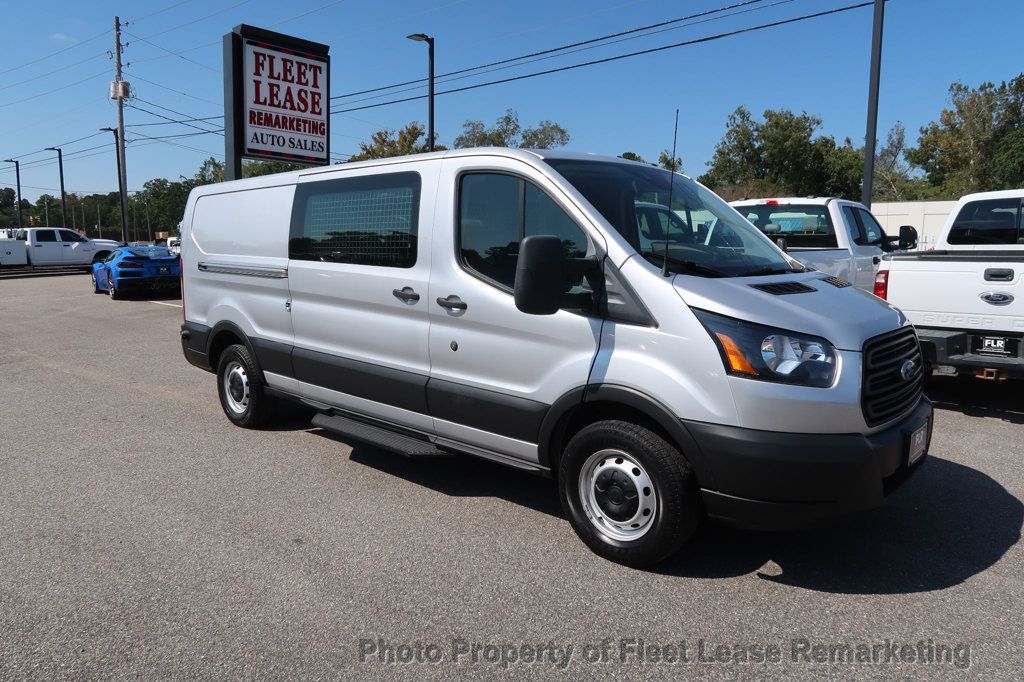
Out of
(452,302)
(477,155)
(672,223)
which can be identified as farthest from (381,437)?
(672,223)

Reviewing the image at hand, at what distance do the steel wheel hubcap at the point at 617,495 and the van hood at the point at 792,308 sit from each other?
2.79 ft

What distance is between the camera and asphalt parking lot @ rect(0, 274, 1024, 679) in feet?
9.93

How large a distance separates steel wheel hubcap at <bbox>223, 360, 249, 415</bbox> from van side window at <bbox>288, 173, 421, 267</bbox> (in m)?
1.36

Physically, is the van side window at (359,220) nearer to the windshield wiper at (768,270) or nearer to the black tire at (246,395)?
the black tire at (246,395)

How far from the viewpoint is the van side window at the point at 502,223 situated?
13.2ft

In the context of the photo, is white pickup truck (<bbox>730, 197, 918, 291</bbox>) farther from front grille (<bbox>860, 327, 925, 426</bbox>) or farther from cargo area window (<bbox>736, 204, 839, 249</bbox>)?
front grille (<bbox>860, 327, 925, 426</bbox>)

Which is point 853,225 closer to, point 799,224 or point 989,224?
point 799,224

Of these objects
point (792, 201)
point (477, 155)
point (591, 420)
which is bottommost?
point (591, 420)

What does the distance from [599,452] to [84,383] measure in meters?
7.07

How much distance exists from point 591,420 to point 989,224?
641cm

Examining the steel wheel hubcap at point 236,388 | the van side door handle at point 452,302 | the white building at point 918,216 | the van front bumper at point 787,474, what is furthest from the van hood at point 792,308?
the white building at point 918,216

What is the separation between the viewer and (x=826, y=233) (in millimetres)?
9406

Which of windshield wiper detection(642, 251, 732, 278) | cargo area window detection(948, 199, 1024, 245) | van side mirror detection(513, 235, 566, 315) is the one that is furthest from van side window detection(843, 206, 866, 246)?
van side mirror detection(513, 235, 566, 315)

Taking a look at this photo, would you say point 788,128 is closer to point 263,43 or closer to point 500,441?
point 263,43
